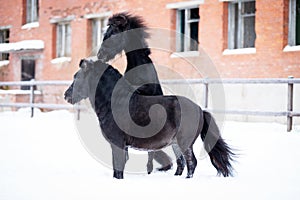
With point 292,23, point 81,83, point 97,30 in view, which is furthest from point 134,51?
point 97,30

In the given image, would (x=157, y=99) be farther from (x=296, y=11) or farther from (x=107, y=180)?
(x=296, y=11)

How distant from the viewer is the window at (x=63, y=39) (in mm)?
19094

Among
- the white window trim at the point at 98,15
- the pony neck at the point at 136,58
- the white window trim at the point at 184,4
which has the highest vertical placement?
the white window trim at the point at 98,15

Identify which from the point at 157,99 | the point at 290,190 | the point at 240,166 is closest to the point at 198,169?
the point at 240,166

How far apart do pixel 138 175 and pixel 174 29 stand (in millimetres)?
9924

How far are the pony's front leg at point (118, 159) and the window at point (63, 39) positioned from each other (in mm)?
14100

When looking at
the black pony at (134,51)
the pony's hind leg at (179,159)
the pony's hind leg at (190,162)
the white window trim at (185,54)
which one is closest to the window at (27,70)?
the white window trim at (185,54)

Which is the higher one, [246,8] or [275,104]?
[246,8]

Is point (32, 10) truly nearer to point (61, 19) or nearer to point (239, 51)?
point (61, 19)

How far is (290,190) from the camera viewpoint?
470 centimetres

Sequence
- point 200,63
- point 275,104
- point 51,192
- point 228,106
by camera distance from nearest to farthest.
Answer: point 51,192 < point 275,104 < point 228,106 < point 200,63

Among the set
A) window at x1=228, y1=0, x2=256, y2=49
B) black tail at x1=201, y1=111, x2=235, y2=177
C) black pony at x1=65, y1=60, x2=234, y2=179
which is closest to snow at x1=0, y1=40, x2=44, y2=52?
window at x1=228, y1=0, x2=256, y2=49

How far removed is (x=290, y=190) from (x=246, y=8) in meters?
9.64

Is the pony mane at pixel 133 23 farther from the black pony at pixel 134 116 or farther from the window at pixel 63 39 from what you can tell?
the window at pixel 63 39
